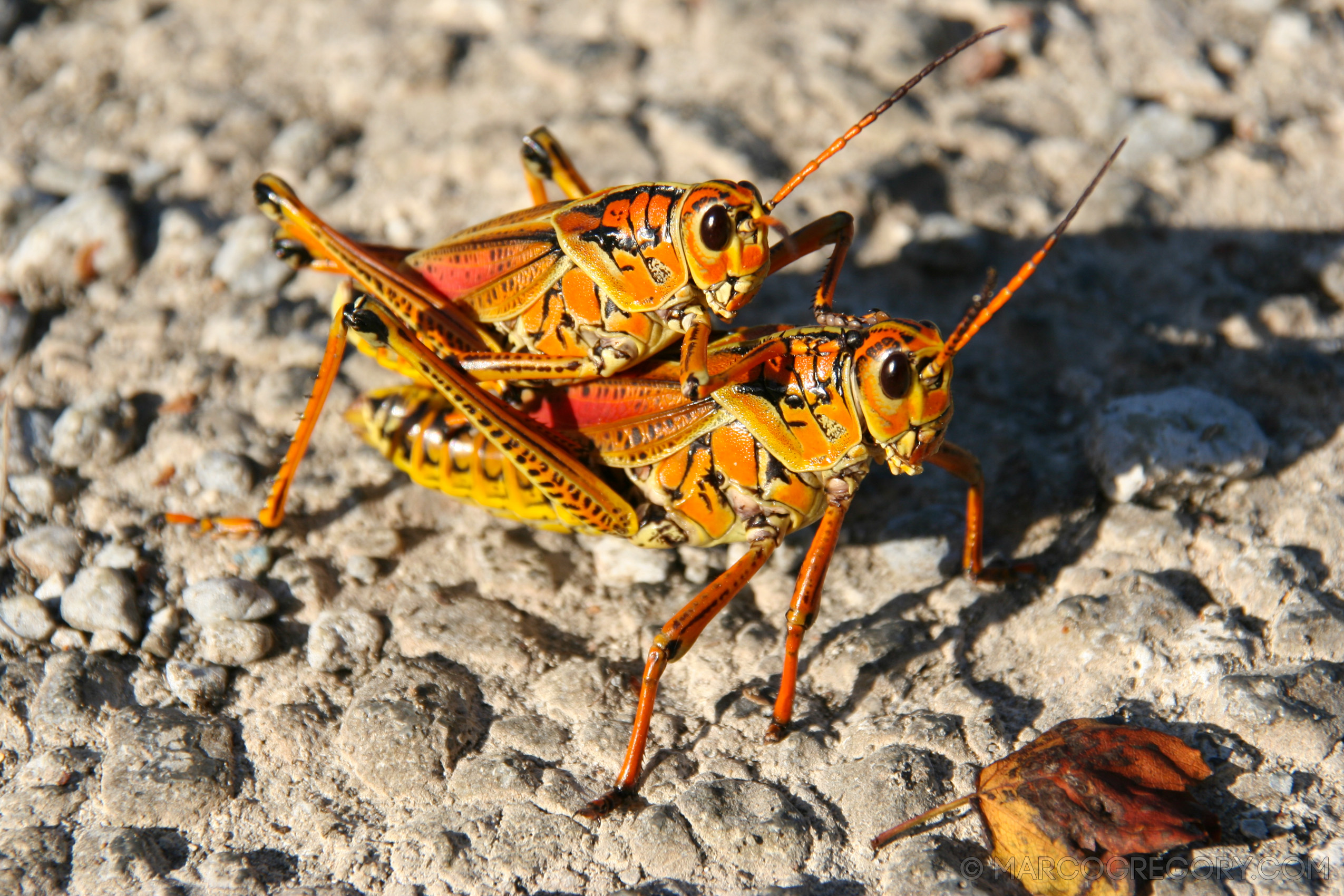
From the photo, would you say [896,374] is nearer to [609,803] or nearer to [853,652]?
[853,652]

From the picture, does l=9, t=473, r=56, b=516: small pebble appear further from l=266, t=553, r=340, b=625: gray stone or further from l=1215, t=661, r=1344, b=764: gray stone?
l=1215, t=661, r=1344, b=764: gray stone

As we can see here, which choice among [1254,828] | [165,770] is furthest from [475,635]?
[1254,828]

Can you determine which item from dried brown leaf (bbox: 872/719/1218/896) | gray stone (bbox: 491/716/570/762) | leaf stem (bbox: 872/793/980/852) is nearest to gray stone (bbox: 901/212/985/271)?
dried brown leaf (bbox: 872/719/1218/896)

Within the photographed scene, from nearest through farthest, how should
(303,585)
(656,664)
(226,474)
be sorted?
1. (656,664)
2. (303,585)
3. (226,474)

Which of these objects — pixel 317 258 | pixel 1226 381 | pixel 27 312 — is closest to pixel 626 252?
pixel 317 258

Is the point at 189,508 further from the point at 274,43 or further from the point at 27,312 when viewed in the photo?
the point at 274,43

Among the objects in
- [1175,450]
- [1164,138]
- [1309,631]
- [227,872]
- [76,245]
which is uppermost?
[76,245]
